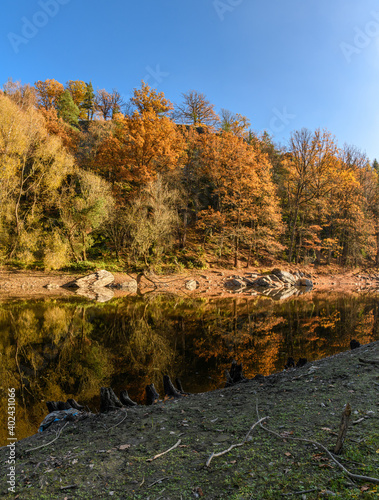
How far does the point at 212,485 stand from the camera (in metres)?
2.73

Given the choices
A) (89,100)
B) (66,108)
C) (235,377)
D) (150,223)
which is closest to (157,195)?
(150,223)

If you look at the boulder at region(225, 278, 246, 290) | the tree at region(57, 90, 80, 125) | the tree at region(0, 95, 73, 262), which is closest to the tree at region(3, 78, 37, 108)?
the tree at region(57, 90, 80, 125)

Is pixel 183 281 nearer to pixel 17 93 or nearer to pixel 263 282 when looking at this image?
pixel 263 282

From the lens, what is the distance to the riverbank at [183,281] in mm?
21859

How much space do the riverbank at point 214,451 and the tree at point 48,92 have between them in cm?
5458

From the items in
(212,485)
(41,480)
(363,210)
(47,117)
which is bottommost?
(41,480)

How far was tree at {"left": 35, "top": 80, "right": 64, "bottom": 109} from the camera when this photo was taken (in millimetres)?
46594

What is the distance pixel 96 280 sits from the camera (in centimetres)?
2492

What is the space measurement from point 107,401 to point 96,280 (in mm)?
20832

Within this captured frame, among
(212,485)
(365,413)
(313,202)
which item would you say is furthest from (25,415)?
(313,202)

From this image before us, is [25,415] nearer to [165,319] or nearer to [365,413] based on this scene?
[365,413]

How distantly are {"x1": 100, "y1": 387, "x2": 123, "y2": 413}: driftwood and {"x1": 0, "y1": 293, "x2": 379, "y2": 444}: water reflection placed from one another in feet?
2.75

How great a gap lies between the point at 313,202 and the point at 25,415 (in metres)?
35.5

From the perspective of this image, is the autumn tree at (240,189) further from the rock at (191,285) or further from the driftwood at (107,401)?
the driftwood at (107,401)
